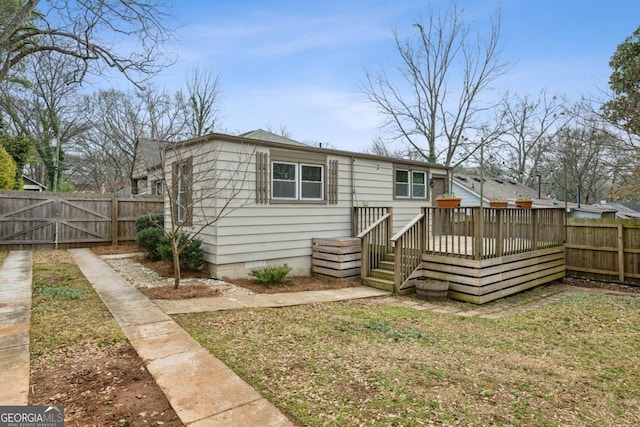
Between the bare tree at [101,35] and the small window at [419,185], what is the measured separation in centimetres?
726

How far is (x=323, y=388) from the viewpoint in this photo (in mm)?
2701

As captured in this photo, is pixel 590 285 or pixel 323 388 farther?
pixel 590 285

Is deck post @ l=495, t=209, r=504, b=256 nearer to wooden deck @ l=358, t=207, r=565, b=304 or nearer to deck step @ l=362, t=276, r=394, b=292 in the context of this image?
wooden deck @ l=358, t=207, r=565, b=304

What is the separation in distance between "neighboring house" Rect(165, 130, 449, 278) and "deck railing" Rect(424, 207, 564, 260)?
2.38 meters

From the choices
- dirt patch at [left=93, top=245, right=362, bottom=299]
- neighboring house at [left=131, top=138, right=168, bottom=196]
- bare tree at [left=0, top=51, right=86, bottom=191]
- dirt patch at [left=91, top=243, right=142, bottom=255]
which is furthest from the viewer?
bare tree at [left=0, top=51, right=86, bottom=191]

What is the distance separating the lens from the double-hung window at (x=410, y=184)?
1037 centimetres

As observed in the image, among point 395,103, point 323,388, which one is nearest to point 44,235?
point 323,388

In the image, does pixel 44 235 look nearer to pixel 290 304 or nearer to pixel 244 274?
pixel 244 274

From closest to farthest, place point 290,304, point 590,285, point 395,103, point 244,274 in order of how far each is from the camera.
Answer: point 290,304 → point 244,274 → point 590,285 → point 395,103

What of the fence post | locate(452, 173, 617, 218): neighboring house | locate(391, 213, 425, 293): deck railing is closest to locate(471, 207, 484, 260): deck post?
locate(391, 213, 425, 293): deck railing

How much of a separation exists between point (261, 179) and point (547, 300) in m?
6.12

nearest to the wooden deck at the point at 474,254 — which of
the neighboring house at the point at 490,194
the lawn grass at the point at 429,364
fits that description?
the lawn grass at the point at 429,364

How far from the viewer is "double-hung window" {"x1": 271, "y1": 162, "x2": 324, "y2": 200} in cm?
791

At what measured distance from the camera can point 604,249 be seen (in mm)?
Result: 8867
